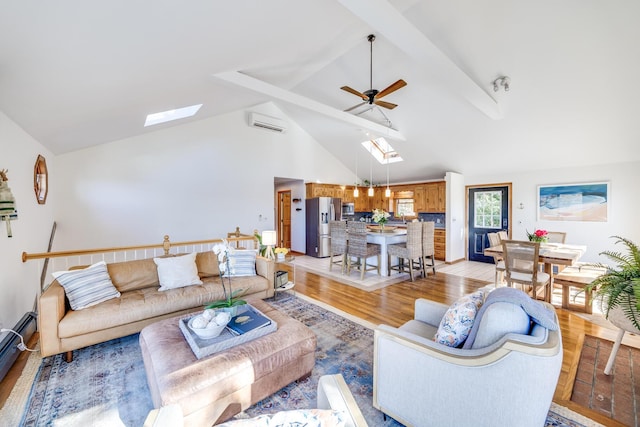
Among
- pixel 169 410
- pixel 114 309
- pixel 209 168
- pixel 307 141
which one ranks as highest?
pixel 307 141

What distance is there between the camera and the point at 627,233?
440 cm

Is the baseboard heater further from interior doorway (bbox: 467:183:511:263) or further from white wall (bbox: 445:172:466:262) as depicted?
interior doorway (bbox: 467:183:511:263)

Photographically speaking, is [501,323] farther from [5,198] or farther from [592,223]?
[592,223]

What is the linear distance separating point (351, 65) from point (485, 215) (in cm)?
484

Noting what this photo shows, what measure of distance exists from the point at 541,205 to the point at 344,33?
17.5 ft

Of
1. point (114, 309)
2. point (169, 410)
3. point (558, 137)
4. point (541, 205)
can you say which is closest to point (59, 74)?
point (114, 309)

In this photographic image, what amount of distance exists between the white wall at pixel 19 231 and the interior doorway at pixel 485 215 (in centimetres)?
795

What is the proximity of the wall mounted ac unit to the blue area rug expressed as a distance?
4834mm

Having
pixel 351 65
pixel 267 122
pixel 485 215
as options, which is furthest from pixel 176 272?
pixel 485 215

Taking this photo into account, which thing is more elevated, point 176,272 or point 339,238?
point 339,238

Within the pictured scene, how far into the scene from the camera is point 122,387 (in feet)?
6.19

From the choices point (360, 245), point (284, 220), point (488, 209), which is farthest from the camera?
point (284, 220)

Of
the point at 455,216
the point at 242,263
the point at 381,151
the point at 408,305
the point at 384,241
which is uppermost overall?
the point at 381,151

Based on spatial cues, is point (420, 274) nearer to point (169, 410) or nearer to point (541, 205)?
point (541, 205)
